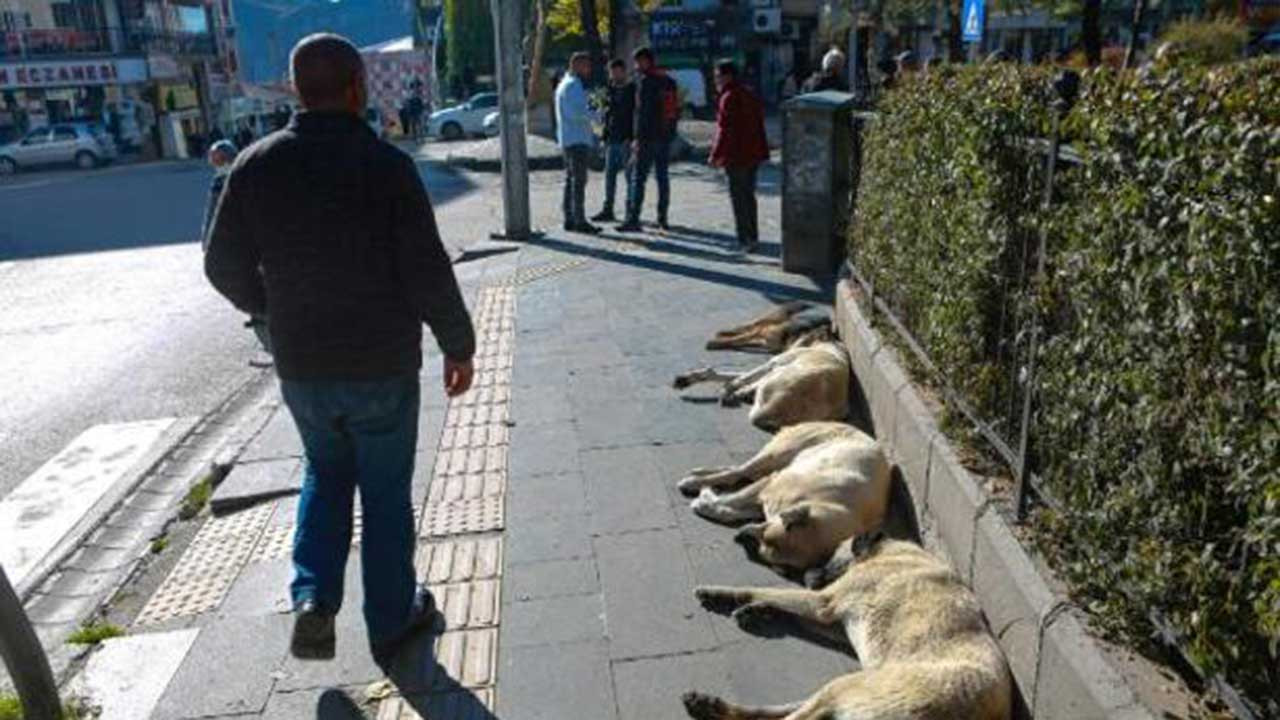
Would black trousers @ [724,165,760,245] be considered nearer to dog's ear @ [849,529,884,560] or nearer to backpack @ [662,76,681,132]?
backpack @ [662,76,681,132]

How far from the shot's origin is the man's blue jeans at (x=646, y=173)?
37.1ft

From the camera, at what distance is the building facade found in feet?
142

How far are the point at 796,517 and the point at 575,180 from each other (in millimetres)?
8251

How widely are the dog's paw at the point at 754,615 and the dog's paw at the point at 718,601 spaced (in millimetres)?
71

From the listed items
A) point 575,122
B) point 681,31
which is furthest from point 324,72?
point 681,31

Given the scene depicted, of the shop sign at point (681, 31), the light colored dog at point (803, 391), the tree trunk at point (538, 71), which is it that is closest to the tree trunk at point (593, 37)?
the tree trunk at point (538, 71)

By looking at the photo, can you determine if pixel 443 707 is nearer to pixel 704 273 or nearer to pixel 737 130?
pixel 704 273

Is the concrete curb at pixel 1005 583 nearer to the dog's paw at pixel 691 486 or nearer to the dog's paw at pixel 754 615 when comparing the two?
the dog's paw at pixel 754 615

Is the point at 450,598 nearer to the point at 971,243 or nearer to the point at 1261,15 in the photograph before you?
the point at 971,243

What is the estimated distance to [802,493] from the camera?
442cm

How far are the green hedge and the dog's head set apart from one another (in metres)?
0.80

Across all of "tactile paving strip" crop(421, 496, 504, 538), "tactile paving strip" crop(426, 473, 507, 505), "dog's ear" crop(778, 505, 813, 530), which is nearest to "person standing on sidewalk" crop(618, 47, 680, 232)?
"tactile paving strip" crop(426, 473, 507, 505)

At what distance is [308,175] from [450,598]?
179 cm

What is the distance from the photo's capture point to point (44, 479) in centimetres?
636
